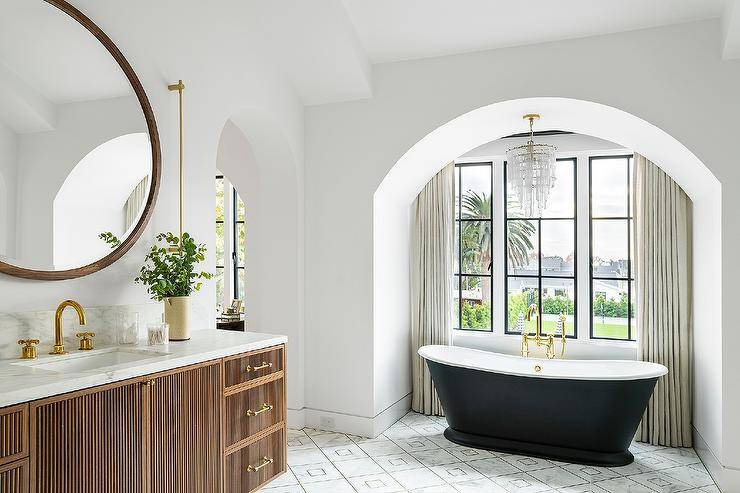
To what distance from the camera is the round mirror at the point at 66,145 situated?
2338mm

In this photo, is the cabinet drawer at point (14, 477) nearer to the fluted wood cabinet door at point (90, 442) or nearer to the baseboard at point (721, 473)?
the fluted wood cabinet door at point (90, 442)

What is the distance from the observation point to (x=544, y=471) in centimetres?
374

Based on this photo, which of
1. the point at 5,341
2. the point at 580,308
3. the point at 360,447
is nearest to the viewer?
the point at 5,341

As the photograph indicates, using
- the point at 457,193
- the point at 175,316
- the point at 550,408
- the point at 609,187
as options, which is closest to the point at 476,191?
the point at 457,193

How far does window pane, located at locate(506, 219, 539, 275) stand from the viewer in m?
5.24

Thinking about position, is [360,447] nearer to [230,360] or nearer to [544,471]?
[544,471]

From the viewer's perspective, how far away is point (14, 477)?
68.7 inches

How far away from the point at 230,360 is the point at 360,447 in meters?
1.82

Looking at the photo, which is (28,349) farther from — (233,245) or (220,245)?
(220,245)

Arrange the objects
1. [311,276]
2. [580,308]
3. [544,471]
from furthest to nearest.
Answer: [580,308] < [311,276] < [544,471]

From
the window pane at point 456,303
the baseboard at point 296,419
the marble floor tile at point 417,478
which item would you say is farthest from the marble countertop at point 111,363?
the window pane at point 456,303

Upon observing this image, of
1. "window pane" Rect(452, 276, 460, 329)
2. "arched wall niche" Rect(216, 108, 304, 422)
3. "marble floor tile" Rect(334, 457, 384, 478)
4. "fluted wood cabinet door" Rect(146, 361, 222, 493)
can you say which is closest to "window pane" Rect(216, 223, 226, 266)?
"arched wall niche" Rect(216, 108, 304, 422)

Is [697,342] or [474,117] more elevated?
[474,117]

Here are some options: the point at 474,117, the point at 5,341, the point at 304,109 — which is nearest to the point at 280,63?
the point at 304,109
